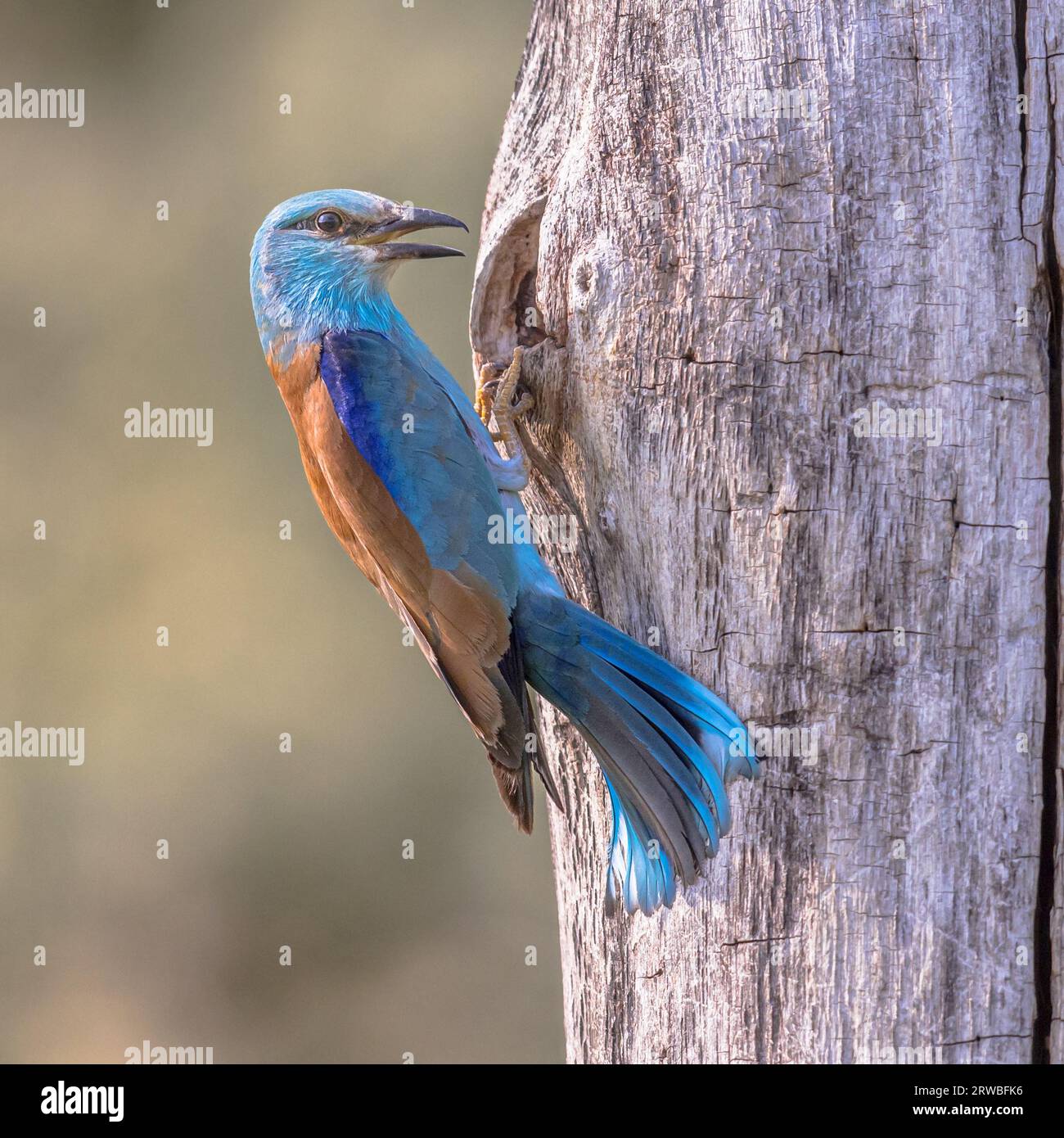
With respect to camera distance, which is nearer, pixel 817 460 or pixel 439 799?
pixel 817 460

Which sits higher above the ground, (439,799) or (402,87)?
(402,87)

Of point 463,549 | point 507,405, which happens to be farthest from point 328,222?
point 463,549

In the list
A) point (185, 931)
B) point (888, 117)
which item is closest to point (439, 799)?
point (185, 931)

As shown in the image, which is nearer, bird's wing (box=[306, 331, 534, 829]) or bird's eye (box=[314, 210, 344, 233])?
bird's wing (box=[306, 331, 534, 829])

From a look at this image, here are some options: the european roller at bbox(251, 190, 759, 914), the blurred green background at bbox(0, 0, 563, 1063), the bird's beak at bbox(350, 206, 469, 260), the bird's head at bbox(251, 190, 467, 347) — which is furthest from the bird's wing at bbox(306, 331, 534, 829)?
the blurred green background at bbox(0, 0, 563, 1063)

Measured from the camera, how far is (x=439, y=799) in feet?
21.0

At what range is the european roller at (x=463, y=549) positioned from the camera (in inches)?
95.2

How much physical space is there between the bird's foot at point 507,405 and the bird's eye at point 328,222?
72 cm

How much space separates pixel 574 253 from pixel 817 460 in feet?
2.15

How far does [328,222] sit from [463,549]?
1.05m

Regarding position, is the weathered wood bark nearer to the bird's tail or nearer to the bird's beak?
the bird's tail

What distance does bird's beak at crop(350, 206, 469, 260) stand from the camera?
123 inches

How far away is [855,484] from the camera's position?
7.39 feet

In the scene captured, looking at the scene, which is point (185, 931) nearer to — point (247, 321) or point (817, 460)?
point (247, 321)
